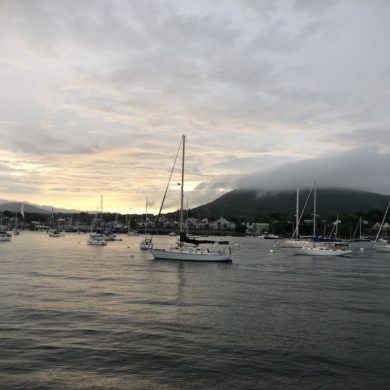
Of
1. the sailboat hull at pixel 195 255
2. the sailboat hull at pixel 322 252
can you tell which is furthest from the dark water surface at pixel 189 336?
the sailboat hull at pixel 322 252

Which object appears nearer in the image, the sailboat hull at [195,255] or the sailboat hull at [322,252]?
the sailboat hull at [195,255]

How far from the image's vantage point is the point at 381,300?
36062 mm

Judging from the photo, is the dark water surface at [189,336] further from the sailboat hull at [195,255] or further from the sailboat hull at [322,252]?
the sailboat hull at [322,252]

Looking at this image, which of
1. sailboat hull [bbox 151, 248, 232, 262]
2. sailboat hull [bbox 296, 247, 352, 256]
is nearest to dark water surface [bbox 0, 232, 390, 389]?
sailboat hull [bbox 151, 248, 232, 262]

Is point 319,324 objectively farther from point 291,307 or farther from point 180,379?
point 180,379

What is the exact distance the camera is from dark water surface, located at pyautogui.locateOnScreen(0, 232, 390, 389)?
17.0m

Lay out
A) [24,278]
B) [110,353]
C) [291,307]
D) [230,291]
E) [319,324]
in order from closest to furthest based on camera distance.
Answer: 1. [110,353]
2. [319,324]
3. [291,307]
4. [230,291]
5. [24,278]

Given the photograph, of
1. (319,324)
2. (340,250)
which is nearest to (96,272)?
(319,324)

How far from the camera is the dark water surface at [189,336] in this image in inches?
671

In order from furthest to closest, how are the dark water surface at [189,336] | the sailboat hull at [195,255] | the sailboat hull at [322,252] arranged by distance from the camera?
the sailboat hull at [322,252] → the sailboat hull at [195,255] → the dark water surface at [189,336]

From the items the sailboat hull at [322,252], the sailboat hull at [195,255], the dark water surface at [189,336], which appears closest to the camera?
the dark water surface at [189,336]

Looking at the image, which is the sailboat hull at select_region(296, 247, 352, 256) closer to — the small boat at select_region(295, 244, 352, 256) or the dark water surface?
the small boat at select_region(295, 244, 352, 256)

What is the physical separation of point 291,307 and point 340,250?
6906 cm

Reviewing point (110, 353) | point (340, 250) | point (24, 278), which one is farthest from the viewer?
point (340, 250)
